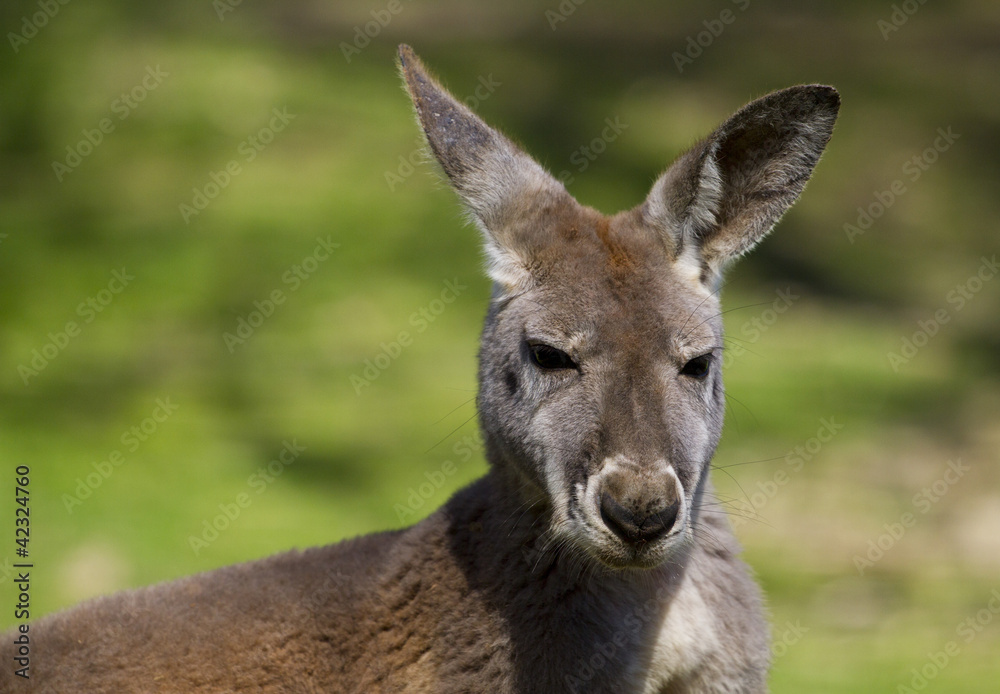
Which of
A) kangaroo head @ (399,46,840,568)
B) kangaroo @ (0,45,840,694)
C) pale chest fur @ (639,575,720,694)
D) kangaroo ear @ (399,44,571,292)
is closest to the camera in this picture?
kangaroo head @ (399,46,840,568)

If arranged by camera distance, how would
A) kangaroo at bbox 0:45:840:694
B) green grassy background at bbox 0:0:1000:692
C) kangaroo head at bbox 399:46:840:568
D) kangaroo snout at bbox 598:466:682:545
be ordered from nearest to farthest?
kangaroo snout at bbox 598:466:682:545 < kangaroo head at bbox 399:46:840:568 < kangaroo at bbox 0:45:840:694 < green grassy background at bbox 0:0:1000:692

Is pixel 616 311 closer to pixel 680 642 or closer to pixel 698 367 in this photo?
pixel 698 367

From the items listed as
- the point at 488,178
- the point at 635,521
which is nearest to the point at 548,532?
the point at 635,521

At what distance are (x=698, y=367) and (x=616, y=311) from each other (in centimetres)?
34

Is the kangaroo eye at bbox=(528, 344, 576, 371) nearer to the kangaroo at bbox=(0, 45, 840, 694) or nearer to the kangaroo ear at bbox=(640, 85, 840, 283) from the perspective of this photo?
the kangaroo at bbox=(0, 45, 840, 694)

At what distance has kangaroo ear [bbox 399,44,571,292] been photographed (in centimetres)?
407

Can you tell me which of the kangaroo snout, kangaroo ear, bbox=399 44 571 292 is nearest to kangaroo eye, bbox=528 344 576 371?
kangaroo ear, bbox=399 44 571 292

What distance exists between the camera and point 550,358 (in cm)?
376

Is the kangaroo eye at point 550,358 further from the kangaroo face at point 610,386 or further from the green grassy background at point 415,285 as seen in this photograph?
the green grassy background at point 415,285

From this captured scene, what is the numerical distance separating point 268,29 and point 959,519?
10.2 metres

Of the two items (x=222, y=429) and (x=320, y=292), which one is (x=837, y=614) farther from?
(x=320, y=292)

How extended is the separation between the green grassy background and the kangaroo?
3.53m

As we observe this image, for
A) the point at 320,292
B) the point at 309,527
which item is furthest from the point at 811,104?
the point at 320,292

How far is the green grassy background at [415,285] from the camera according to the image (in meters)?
8.47
